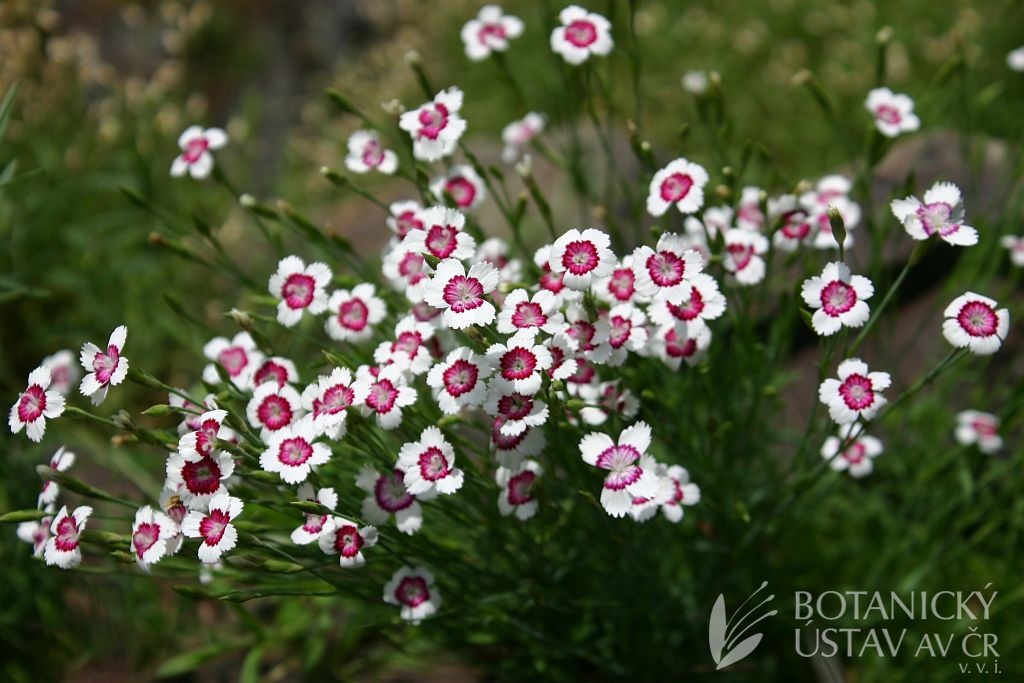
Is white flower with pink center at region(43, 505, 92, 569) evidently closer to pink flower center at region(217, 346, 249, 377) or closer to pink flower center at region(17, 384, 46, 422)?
pink flower center at region(17, 384, 46, 422)

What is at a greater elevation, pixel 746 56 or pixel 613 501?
pixel 746 56

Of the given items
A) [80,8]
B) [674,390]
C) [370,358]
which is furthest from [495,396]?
[80,8]

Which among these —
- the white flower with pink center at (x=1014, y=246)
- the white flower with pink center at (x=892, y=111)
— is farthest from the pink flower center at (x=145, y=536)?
the white flower with pink center at (x=1014, y=246)

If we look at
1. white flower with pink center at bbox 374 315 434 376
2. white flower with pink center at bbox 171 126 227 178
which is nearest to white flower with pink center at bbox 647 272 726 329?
white flower with pink center at bbox 374 315 434 376

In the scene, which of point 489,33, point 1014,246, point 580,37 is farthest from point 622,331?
point 1014,246

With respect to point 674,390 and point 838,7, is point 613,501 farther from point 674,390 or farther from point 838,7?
point 838,7
